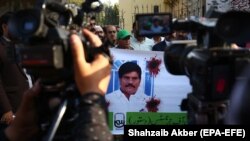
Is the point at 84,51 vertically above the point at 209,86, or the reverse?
the point at 84,51

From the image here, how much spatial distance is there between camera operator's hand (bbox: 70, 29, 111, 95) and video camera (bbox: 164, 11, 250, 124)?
13.0 inches

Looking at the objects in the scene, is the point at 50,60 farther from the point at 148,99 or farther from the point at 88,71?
the point at 148,99

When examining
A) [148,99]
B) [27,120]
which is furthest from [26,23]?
[148,99]

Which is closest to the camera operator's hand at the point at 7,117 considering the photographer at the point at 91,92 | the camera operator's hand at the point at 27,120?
the camera operator's hand at the point at 27,120

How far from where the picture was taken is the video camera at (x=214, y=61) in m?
1.59

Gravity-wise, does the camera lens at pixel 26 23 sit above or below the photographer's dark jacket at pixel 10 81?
above

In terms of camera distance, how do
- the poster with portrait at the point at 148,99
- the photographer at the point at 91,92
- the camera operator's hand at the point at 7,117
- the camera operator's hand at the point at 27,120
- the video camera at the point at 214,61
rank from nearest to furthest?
the photographer at the point at 91,92, the video camera at the point at 214,61, the camera operator's hand at the point at 27,120, the camera operator's hand at the point at 7,117, the poster with portrait at the point at 148,99

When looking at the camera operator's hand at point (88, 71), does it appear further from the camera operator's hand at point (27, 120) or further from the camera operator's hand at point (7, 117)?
the camera operator's hand at point (7, 117)

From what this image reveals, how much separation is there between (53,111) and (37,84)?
0.12 meters

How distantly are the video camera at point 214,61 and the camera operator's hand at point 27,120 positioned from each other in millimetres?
571

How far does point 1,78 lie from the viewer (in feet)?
14.1

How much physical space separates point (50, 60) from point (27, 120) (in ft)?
1.19

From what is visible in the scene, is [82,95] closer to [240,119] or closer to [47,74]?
[47,74]

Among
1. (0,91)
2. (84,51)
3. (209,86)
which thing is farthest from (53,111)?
(0,91)
